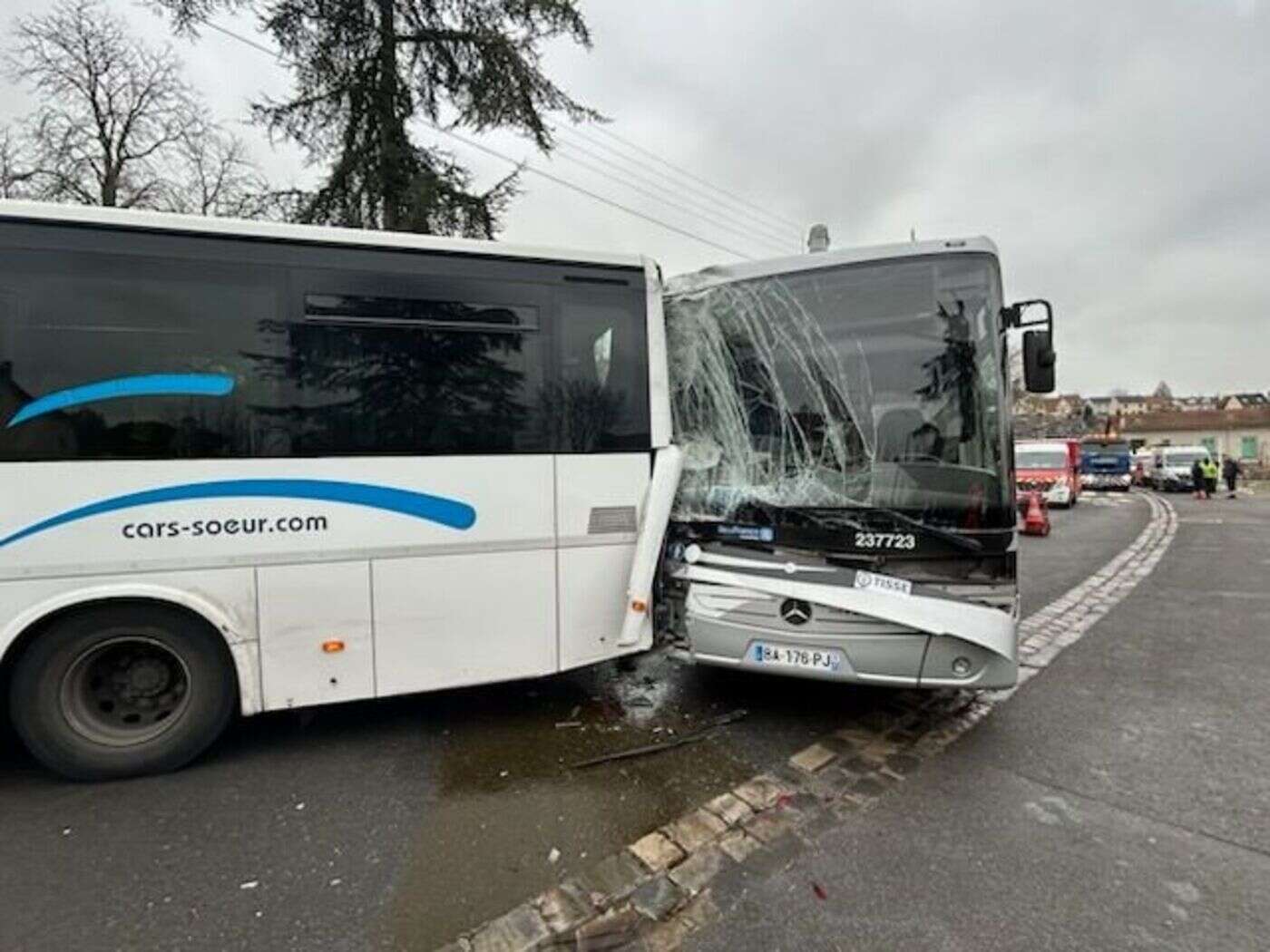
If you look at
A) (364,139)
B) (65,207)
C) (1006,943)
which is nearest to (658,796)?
(1006,943)

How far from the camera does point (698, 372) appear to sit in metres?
4.53

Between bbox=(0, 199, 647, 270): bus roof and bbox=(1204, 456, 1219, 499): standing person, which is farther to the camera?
bbox=(1204, 456, 1219, 499): standing person

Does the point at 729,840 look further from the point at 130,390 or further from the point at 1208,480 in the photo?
the point at 1208,480

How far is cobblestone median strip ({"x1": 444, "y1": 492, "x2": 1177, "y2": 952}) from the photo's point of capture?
8.23 ft

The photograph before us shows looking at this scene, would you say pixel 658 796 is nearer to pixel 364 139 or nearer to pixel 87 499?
pixel 87 499

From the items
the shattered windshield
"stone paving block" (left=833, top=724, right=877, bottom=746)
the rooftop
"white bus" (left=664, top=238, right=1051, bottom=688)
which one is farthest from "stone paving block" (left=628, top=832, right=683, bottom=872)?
the rooftop

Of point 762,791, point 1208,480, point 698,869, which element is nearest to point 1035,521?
point 762,791

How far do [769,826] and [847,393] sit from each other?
2.46m

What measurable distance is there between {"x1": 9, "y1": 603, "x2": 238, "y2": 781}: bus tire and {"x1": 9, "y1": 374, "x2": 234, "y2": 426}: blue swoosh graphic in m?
1.07

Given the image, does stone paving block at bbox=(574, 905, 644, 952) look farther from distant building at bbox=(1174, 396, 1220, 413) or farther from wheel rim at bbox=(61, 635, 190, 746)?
distant building at bbox=(1174, 396, 1220, 413)

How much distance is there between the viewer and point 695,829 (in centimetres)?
318

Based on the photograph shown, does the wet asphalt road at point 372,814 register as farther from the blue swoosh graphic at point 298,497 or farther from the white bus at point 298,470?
the blue swoosh graphic at point 298,497

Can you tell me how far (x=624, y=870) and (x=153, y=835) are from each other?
223cm

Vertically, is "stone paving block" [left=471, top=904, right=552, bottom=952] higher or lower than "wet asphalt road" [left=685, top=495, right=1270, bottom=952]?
higher
